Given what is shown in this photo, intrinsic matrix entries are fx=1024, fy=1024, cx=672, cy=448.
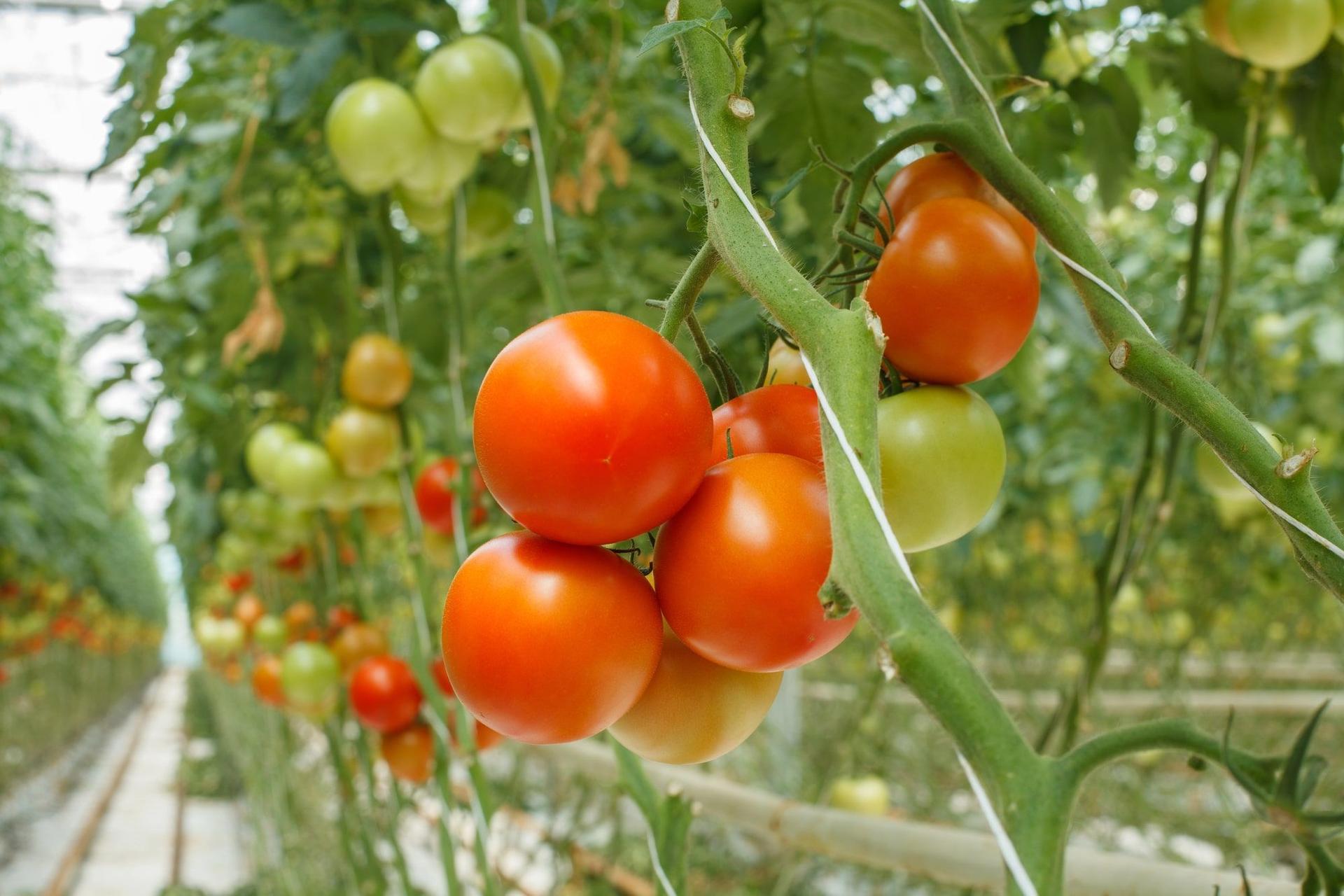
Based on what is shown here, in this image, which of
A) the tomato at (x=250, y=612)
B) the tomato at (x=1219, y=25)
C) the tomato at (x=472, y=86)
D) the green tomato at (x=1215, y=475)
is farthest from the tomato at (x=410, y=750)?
the tomato at (x=250, y=612)

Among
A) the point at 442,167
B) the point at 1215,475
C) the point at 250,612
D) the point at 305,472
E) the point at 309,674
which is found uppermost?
the point at 442,167

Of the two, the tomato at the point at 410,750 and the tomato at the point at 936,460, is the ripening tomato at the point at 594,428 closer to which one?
the tomato at the point at 936,460

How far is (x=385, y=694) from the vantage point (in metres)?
0.99

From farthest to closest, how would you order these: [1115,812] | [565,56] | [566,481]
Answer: [1115,812], [565,56], [566,481]

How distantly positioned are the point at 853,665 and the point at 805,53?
2.93 metres

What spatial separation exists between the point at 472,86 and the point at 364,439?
432 millimetres

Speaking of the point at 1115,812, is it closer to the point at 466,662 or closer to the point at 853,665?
the point at 853,665

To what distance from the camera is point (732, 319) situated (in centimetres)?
62

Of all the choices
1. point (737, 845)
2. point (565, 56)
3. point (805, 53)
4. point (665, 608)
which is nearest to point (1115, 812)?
Result: point (737, 845)

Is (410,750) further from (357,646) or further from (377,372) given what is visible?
(377,372)

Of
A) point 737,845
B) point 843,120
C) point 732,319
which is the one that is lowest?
point 737,845

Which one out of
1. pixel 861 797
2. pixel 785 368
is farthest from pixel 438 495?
pixel 861 797

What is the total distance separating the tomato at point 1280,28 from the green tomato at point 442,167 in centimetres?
56

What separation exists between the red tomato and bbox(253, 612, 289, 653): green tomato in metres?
0.76
